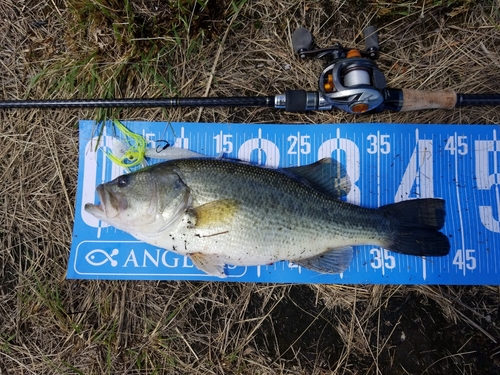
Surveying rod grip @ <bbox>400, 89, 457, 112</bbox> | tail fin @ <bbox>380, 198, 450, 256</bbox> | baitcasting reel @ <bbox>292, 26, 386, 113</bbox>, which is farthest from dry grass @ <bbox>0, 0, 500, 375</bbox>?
tail fin @ <bbox>380, 198, 450, 256</bbox>

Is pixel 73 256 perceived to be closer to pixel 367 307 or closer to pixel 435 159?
pixel 367 307

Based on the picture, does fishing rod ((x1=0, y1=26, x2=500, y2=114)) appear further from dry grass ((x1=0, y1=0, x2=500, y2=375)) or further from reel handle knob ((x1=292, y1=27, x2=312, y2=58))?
dry grass ((x1=0, y1=0, x2=500, y2=375))

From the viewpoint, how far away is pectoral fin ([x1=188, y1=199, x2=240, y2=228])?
2432 mm

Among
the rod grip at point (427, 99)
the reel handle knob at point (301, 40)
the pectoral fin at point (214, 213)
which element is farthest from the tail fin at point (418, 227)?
the reel handle knob at point (301, 40)

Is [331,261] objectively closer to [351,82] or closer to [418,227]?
[418,227]

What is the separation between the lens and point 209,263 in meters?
Result: 2.57

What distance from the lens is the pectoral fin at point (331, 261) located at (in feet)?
8.79

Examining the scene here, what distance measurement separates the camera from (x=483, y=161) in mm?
2969

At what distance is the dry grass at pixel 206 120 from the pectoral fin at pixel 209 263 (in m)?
0.38

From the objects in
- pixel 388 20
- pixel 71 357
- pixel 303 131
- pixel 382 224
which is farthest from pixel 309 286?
pixel 388 20

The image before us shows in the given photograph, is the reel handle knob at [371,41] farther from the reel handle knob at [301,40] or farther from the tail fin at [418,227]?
the tail fin at [418,227]

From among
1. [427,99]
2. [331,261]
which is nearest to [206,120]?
[331,261]

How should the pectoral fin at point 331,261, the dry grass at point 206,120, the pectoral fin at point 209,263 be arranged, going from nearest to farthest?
the pectoral fin at point 209,263 < the pectoral fin at point 331,261 < the dry grass at point 206,120

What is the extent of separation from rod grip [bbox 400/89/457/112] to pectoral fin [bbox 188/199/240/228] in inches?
62.1
